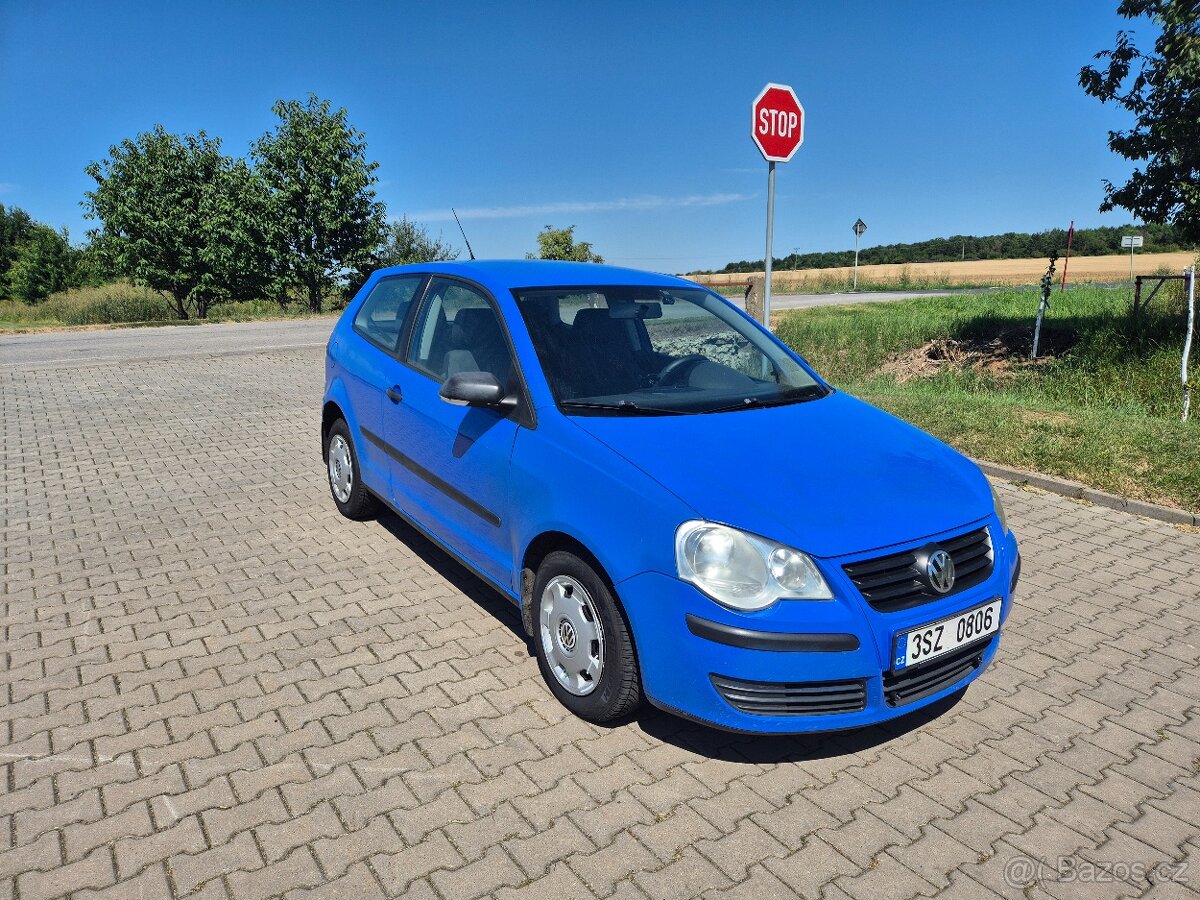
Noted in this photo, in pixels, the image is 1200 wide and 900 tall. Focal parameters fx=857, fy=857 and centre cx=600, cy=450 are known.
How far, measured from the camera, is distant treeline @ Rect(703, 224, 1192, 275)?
67.6 metres

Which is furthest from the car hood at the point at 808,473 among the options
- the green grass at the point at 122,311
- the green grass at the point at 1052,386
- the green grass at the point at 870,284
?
the green grass at the point at 870,284

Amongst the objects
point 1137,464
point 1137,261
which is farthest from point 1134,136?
point 1137,261

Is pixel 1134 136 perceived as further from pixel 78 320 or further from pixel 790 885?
pixel 78 320

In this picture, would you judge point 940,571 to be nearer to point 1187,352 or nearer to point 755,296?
point 755,296

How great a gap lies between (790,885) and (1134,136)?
35.9ft

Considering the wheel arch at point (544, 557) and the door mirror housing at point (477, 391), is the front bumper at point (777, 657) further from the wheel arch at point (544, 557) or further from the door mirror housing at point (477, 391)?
the door mirror housing at point (477, 391)

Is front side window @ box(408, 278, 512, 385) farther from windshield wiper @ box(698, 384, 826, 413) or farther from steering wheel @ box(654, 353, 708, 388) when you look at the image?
windshield wiper @ box(698, 384, 826, 413)

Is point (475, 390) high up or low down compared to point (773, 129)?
down

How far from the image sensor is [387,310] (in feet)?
17.2

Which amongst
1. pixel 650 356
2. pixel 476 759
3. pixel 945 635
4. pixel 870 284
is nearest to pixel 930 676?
pixel 945 635

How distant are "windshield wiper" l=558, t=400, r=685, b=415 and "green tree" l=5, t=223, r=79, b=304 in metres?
65.0

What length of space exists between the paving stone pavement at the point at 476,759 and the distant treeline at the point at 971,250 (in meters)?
69.1

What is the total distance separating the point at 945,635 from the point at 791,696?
62 cm

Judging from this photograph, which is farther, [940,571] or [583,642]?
[583,642]
